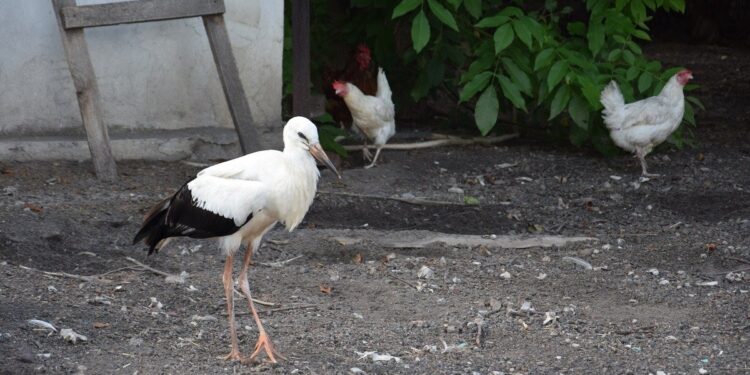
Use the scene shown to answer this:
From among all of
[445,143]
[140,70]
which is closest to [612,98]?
[445,143]

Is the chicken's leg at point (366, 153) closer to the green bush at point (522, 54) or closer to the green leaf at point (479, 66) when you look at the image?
the green bush at point (522, 54)

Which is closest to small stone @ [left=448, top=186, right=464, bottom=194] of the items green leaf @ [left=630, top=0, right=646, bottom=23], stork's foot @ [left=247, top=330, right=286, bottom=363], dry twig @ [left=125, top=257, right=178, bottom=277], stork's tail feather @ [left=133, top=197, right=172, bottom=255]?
green leaf @ [left=630, top=0, right=646, bottom=23]

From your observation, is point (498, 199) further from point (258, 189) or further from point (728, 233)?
point (258, 189)

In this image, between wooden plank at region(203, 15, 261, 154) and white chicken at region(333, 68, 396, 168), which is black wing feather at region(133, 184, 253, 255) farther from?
white chicken at region(333, 68, 396, 168)

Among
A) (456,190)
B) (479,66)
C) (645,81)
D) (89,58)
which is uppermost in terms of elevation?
(89,58)

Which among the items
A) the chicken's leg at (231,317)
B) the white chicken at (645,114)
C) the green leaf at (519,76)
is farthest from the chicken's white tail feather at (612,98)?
the chicken's leg at (231,317)

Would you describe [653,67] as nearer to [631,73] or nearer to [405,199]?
[631,73]

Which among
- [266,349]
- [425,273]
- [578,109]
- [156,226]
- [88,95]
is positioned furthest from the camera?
[578,109]

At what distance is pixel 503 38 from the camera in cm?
734

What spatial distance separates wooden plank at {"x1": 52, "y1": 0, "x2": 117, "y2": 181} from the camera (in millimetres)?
6926

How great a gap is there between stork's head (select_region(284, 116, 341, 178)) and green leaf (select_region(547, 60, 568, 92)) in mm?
3290

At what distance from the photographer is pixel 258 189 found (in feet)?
14.7

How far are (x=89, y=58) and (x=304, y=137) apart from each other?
298 cm

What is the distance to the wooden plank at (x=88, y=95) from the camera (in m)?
6.93
